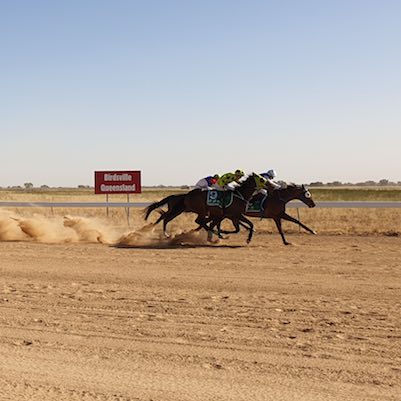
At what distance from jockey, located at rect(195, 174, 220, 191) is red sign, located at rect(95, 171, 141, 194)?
5.91 meters

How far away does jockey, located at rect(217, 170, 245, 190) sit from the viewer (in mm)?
16109

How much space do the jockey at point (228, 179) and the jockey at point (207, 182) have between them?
167 mm

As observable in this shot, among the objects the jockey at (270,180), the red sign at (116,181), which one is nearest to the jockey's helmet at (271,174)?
the jockey at (270,180)

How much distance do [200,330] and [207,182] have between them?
33.3 feet

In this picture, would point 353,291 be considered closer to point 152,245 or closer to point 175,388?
point 175,388

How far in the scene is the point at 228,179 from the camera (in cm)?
1622

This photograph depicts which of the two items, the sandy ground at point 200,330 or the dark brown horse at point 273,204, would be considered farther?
the dark brown horse at point 273,204

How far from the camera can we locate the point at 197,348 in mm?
5859

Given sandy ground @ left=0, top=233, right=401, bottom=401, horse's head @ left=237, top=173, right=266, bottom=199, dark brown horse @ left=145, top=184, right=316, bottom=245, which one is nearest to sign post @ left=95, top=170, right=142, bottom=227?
dark brown horse @ left=145, top=184, right=316, bottom=245

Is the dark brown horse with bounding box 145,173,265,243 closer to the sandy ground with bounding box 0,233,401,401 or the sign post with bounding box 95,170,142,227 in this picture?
the sandy ground with bounding box 0,233,401,401

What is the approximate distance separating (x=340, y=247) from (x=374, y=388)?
33.8ft

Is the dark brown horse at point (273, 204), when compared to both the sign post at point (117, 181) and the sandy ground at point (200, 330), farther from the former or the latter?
the sign post at point (117, 181)

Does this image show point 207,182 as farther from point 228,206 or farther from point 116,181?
point 116,181

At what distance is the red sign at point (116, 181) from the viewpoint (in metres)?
22.1
